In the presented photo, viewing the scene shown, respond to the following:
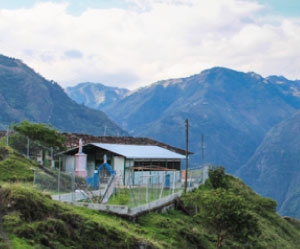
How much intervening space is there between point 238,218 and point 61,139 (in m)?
23.2

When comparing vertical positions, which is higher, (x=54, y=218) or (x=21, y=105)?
(x=21, y=105)

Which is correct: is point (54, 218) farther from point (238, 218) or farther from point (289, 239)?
point (289, 239)

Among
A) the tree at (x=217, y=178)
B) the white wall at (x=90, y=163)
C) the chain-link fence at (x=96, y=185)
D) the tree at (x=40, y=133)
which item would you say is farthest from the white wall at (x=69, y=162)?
the tree at (x=217, y=178)

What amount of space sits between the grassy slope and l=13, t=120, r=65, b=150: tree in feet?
43.5

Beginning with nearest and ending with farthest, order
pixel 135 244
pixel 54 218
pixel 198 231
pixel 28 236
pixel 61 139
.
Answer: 1. pixel 28 236
2. pixel 54 218
3. pixel 135 244
4. pixel 198 231
5. pixel 61 139

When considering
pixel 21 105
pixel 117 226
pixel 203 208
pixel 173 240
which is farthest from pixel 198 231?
pixel 21 105

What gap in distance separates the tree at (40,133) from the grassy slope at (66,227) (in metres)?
13.3

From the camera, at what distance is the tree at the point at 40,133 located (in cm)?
4347

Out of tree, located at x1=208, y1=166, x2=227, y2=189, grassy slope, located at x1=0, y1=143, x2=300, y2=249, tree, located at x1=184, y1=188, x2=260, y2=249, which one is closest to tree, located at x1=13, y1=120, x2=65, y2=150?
grassy slope, located at x1=0, y1=143, x2=300, y2=249

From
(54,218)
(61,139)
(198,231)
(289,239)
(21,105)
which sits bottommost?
(289,239)

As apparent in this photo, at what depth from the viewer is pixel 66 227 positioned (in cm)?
1895

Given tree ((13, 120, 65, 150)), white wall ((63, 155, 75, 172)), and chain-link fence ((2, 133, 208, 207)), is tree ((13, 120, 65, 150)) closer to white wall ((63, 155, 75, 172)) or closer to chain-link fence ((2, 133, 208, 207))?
white wall ((63, 155, 75, 172))

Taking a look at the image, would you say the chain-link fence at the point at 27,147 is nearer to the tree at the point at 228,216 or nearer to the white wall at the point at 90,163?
the white wall at the point at 90,163

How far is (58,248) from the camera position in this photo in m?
17.3
